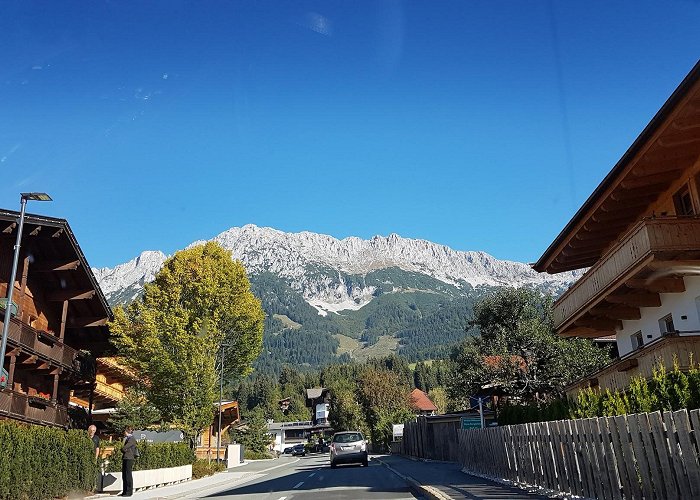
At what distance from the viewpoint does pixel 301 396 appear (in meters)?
159

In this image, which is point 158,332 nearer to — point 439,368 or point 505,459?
point 505,459

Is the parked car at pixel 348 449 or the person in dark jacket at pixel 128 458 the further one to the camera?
the parked car at pixel 348 449

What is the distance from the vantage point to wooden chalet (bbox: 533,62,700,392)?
1450 cm

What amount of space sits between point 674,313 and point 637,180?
418 cm

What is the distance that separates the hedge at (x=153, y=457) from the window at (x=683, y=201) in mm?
19683

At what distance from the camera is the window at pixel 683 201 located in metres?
16.8

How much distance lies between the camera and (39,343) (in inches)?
963

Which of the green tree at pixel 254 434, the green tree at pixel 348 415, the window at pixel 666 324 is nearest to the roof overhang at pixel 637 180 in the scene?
the window at pixel 666 324

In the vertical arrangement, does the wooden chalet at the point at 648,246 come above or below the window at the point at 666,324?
above

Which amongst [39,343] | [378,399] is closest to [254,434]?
[378,399]

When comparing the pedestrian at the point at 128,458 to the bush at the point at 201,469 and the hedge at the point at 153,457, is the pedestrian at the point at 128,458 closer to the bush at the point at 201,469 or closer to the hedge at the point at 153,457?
the hedge at the point at 153,457

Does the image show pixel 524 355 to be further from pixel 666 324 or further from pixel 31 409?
pixel 31 409

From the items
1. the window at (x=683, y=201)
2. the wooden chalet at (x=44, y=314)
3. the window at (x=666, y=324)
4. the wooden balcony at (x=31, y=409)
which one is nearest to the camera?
the window at (x=683, y=201)

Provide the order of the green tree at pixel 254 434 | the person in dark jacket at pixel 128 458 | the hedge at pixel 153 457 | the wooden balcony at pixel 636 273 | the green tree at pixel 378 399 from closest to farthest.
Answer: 1. the wooden balcony at pixel 636 273
2. the person in dark jacket at pixel 128 458
3. the hedge at pixel 153 457
4. the green tree at pixel 378 399
5. the green tree at pixel 254 434
